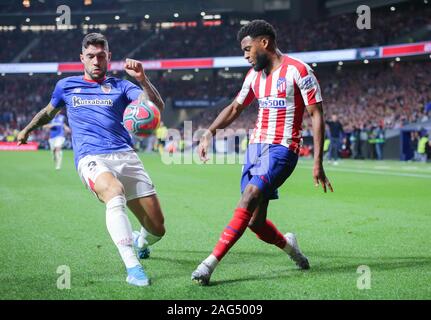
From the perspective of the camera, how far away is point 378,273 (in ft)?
18.7

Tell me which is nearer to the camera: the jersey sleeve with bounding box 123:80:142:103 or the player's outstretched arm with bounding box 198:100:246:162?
the player's outstretched arm with bounding box 198:100:246:162

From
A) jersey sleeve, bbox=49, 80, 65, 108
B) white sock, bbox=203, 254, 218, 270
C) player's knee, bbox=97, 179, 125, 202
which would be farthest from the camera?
jersey sleeve, bbox=49, 80, 65, 108

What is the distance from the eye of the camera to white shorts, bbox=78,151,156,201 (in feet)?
18.7

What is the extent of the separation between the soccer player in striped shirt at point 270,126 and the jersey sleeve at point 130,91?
31.9 inches

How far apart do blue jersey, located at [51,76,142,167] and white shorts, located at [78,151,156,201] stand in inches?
3.2

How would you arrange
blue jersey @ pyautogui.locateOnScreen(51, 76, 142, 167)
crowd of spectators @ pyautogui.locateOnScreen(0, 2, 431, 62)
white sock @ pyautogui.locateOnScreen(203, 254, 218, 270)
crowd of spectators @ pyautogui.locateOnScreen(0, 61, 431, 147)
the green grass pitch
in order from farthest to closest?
crowd of spectators @ pyautogui.locateOnScreen(0, 2, 431, 62)
crowd of spectators @ pyautogui.locateOnScreen(0, 61, 431, 147)
blue jersey @ pyautogui.locateOnScreen(51, 76, 142, 167)
white sock @ pyautogui.locateOnScreen(203, 254, 218, 270)
the green grass pitch

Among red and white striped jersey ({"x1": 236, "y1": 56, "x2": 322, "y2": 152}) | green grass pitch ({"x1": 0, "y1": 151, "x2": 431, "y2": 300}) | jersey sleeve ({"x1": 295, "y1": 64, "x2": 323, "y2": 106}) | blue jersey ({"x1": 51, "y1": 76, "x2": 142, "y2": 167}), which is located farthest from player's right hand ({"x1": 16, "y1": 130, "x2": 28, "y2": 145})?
jersey sleeve ({"x1": 295, "y1": 64, "x2": 323, "y2": 106})

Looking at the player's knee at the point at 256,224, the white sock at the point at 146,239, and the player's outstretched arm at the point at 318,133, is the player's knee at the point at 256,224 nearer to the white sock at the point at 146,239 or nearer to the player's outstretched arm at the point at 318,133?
the player's outstretched arm at the point at 318,133

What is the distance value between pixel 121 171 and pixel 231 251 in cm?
181

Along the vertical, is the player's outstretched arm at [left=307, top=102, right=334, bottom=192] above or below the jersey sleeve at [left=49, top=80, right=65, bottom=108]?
below

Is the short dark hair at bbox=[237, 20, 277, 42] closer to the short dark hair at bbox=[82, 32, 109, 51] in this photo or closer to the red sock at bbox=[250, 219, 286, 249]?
the short dark hair at bbox=[82, 32, 109, 51]

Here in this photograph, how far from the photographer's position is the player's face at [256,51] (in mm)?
5578

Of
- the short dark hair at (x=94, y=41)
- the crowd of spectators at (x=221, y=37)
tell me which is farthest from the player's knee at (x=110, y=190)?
the crowd of spectators at (x=221, y=37)
